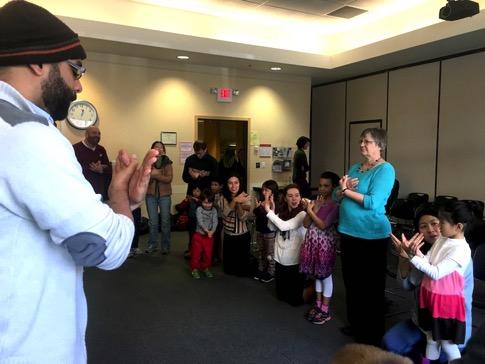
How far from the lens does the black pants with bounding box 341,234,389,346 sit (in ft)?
9.59

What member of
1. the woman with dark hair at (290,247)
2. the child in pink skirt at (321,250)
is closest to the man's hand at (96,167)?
the woman with dark hair at (290,247)

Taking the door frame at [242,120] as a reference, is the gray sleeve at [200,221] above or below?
below

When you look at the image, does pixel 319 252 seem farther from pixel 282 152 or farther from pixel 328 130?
pixel 328 130

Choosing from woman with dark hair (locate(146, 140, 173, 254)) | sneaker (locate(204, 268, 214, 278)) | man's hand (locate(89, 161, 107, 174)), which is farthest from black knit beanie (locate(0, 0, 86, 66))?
woman with dark hair (locate(146, 140, 173, 254))

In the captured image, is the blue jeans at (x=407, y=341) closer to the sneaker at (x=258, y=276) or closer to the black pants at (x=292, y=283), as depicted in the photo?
the black pants at (x=292, y=283)

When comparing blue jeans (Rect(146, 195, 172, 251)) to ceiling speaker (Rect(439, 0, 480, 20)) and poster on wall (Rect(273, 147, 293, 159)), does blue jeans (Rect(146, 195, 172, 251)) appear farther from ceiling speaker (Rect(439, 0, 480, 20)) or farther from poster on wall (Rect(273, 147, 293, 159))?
ceiling speaker (Rect(439, 0, 480, 20))

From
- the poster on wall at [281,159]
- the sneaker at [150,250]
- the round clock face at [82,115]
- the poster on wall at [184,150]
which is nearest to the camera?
the sneaker at [150,250]

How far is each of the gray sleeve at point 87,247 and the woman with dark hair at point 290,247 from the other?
2.92m

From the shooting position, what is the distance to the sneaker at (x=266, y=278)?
14.3 feet

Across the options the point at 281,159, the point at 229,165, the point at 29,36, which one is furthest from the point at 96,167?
the point at 29,36

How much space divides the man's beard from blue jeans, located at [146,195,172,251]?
176 inches

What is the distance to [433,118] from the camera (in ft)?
21.5

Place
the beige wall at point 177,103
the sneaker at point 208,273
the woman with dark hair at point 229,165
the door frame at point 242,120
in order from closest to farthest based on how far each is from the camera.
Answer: the sneaker at point 208,273 → the woman with dark hair at point 229,165 → the beige wall at point 177,103 → the door frame at point 242,120

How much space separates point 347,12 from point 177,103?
3.04 metres
